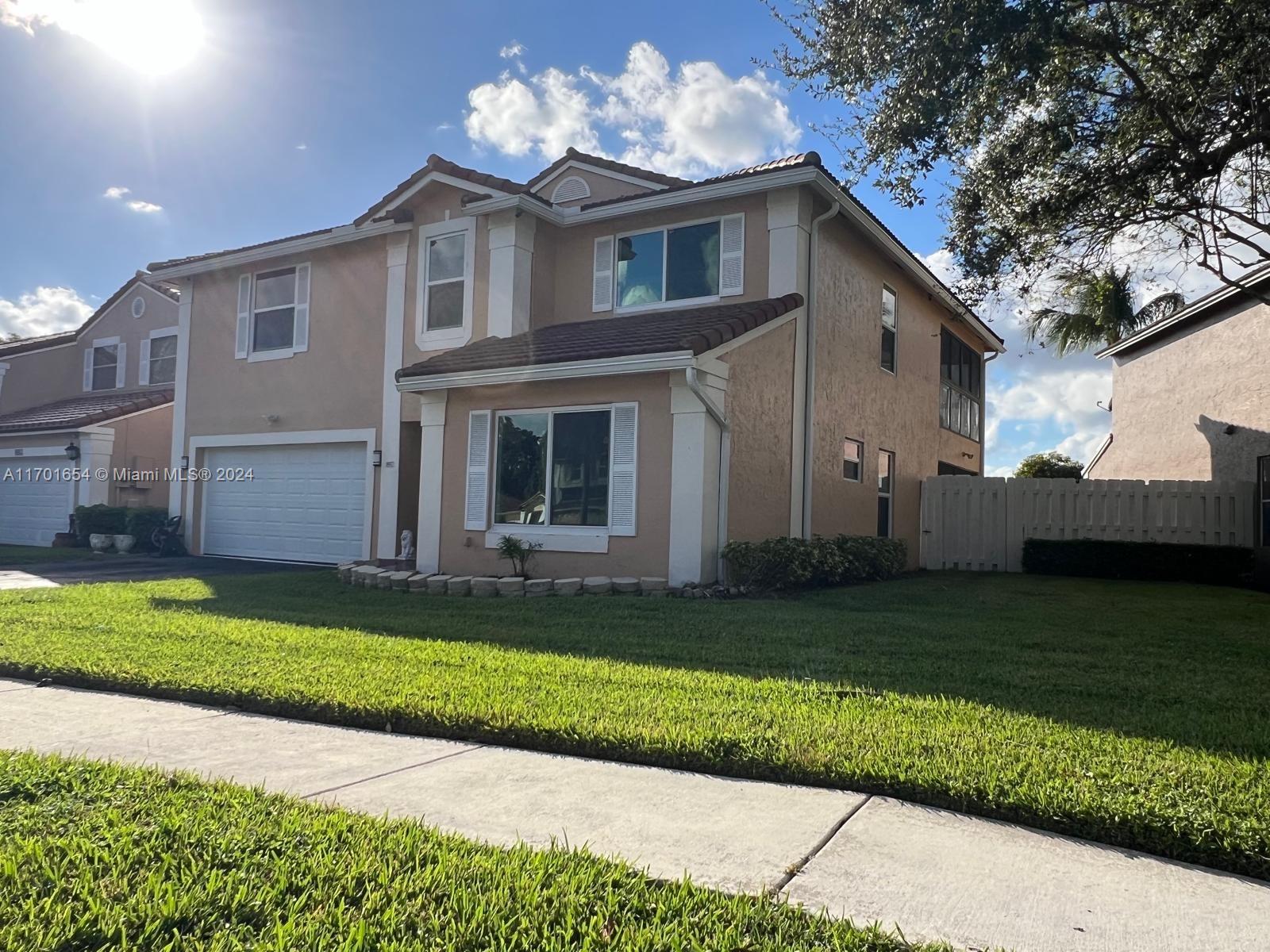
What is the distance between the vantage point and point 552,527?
12375 millimetres

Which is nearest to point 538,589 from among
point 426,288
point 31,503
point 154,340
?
point 426,288

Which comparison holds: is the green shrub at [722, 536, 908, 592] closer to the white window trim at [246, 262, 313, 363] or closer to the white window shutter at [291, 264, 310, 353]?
the white window shutter at [291, 264, 310, 353]

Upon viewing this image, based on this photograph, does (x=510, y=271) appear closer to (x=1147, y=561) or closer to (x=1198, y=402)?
(x=1147, y=561)

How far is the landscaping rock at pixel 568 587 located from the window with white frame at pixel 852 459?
240 inches

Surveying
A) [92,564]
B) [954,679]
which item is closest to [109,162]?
[92,564]

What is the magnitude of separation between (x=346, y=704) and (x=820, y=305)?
10.7 m

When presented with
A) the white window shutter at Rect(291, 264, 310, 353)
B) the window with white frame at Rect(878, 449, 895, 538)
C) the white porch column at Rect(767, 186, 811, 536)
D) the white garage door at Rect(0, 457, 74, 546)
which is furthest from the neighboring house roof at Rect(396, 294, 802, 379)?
the white garage door at Rect(0, 457, 74, 546)

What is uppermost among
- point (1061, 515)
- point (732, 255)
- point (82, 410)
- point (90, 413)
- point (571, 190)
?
point (571, 190)

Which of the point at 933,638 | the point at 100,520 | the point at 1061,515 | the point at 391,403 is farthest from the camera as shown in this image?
the point at 100,520

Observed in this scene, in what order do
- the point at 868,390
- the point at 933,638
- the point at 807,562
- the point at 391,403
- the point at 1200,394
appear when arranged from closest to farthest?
the point at 933,638 → the point at 807,562 → the point at 391,403 → the point at 868,390 → the point at 1200,394

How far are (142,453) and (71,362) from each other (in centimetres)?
661

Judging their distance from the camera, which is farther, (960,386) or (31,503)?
(960,386)

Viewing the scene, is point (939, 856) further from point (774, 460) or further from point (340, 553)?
point (340, 553)

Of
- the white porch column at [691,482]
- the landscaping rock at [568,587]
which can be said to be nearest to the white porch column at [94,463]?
the landscaping rock at [568,587]
